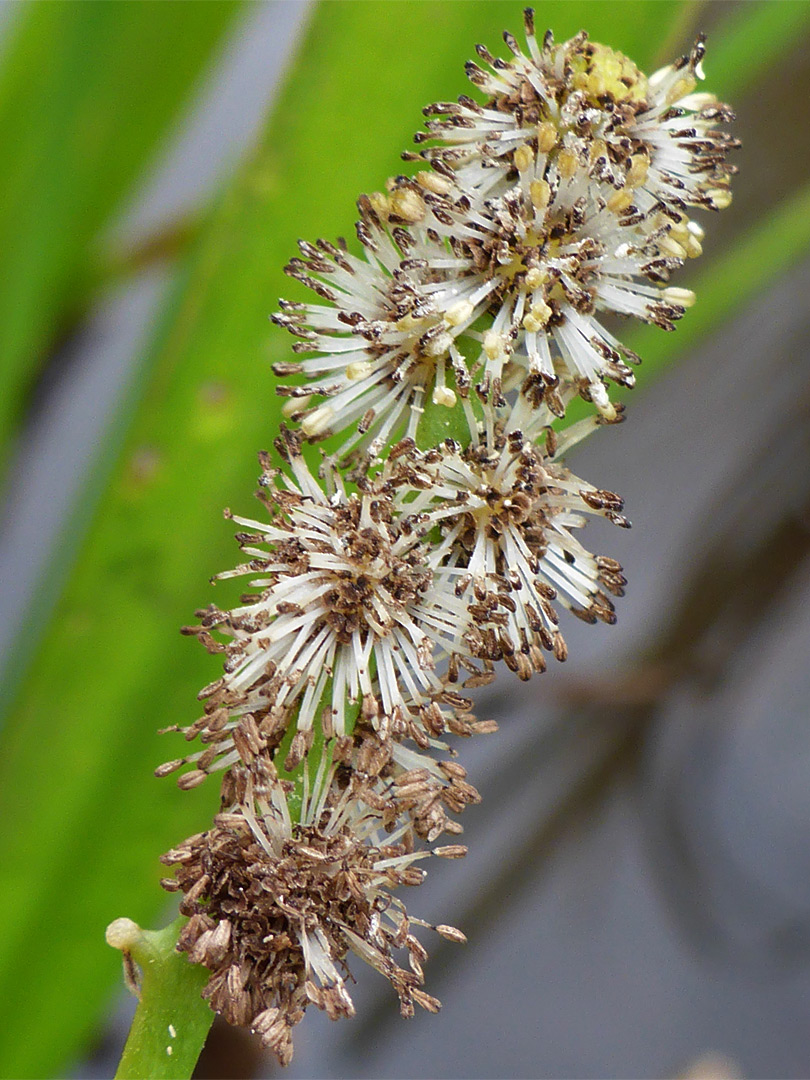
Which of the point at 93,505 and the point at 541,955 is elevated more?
the point at 93,505

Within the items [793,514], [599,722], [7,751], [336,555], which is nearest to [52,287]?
[7,751]

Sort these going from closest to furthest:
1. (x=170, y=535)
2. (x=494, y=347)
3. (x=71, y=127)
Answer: (x=494, y=347)
(x=170, y=535)
(x=71, y=127)

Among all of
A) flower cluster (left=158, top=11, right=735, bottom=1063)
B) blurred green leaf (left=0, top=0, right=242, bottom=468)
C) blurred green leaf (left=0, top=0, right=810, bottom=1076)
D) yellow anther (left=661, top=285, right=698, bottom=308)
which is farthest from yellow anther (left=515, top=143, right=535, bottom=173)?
blurred green leaf (left=0, top=0, right=242, bottom=468)

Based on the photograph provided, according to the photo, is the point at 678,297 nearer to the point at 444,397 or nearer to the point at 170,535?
the point at 444,397

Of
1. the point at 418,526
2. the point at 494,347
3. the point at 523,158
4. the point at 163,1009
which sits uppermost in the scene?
the point at 523,158

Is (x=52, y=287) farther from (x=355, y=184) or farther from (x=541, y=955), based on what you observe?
(x=541, y=955)

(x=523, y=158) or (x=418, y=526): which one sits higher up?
(x=523, y=158)

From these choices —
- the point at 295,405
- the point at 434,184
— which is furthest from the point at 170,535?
the point at 434,184

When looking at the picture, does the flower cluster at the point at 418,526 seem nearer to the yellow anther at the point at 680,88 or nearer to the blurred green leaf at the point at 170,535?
the yellow anther at the point at 680,88
